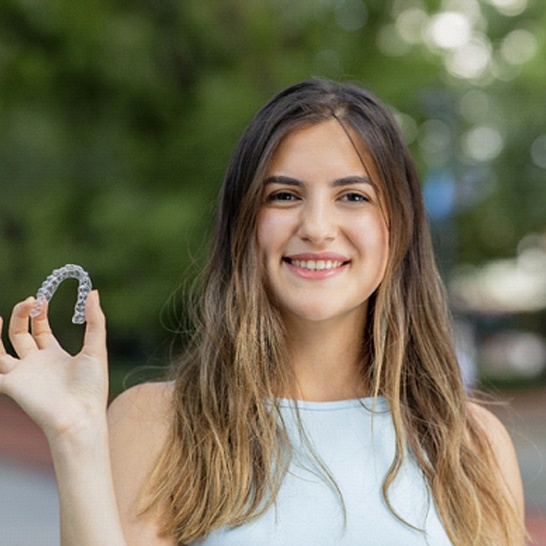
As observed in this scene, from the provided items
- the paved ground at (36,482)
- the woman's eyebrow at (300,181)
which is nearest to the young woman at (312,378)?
the woman's eyebrow at (300,181)

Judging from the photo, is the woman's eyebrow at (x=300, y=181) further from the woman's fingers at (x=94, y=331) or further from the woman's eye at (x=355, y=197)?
the woman's fingers at (x=94, y=331)

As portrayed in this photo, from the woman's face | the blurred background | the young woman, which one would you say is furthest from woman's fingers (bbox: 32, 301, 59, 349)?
the blurred background

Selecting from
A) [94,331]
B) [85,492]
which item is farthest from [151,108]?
[85,492]

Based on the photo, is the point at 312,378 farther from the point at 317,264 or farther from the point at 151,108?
the point at 151,108

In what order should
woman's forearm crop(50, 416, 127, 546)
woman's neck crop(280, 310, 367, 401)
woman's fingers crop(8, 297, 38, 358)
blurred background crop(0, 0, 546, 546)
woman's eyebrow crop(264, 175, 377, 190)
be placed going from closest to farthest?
woman's forearm crop(50, 416, 127, 546) → woman's fingers crop(8, 297, 38, 358) → woman's eyebrow crop(264, 175, 377, 190) → woman's neck crop(280, 310, 367, 401) → blurred background crop(0, 0, 546, 546)

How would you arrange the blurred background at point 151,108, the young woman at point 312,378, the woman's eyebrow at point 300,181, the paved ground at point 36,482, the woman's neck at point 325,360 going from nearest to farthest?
1. the young woman at point 312,378
2. the woman's eyebrow at point 300,181
3. the woman's neck at point 325,360
4. the paved ground at point 36,482
5. the blurred background at point 151,108

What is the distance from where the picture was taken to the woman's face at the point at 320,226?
215cm

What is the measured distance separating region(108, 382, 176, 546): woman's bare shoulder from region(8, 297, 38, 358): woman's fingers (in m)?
0.28

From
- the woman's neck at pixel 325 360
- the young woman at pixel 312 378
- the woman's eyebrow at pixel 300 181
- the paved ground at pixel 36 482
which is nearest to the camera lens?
the young woman at pixel 312 378

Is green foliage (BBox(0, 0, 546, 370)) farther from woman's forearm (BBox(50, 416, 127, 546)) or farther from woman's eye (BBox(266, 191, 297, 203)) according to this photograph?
woman's forearm (BBox(50, 416, 127, 546))

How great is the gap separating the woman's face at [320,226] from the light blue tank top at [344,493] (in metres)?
0.26

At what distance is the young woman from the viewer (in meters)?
2.07

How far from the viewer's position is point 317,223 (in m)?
2.13

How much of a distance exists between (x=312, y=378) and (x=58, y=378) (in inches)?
26.9
